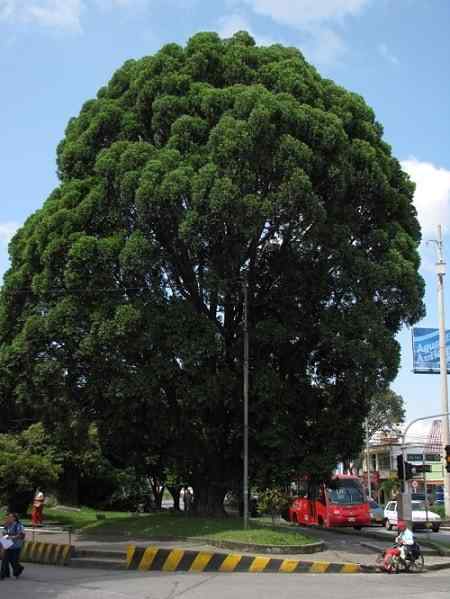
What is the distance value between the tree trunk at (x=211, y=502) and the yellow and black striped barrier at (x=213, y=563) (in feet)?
24.7

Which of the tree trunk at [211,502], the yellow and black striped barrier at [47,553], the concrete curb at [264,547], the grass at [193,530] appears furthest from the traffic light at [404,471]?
the yellow and black striped barrier at [47,553]

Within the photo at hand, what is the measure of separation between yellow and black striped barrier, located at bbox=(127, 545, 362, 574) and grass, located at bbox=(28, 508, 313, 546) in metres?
2.06

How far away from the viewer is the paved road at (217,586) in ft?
42.1

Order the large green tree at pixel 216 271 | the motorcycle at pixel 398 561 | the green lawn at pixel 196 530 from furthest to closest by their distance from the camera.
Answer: the large green tree at pixel 216 271
the green lawn at pixel 196 530
the motorcycle at pixel 398 561

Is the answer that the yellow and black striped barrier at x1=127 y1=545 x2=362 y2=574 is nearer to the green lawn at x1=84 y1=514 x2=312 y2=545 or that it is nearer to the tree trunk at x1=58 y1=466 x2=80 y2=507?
the green lawn at x1=84 y1=514 x2=312 y2=545

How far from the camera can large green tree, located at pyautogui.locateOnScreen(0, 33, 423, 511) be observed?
22.2 meters

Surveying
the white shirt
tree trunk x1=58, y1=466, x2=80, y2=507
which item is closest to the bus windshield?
tree trunk x1=58, y1=466, x2=80, y2=507

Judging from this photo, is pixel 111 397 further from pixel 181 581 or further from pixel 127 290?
pixel 181 581

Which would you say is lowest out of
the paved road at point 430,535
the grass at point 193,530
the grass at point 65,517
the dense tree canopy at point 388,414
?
the paved road at point 430,535

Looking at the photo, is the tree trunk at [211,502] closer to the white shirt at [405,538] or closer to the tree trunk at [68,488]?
the white shirt at [405,538]

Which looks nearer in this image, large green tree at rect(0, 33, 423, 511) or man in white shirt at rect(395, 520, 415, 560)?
man in white shirt at rect(395, 520, 415, 560)

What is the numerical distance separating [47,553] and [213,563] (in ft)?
15.2

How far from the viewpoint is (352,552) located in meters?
20.8

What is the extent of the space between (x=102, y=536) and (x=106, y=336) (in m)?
6.40
